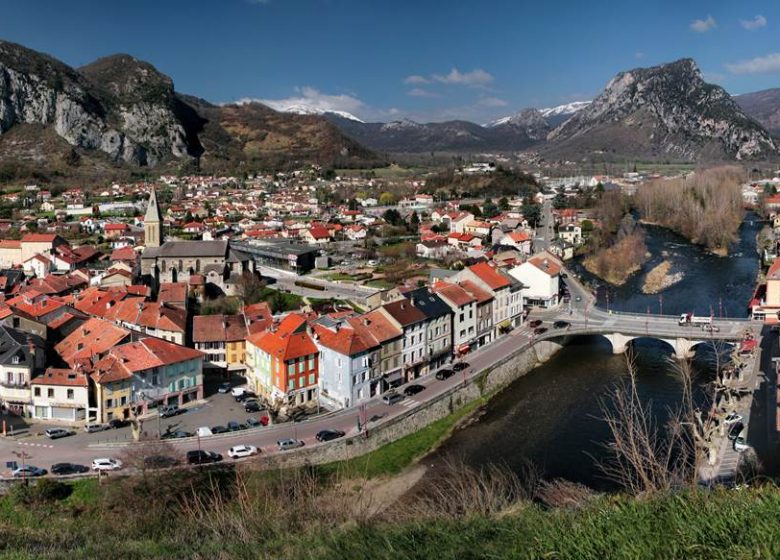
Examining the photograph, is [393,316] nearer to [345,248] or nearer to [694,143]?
[345,248]

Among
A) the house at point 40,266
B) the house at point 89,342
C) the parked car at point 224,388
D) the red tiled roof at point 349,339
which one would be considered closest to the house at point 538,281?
the red tiled roof at point 349,339

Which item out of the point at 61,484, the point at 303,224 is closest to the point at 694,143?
the point at 303,224

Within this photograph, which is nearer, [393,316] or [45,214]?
[393,316]

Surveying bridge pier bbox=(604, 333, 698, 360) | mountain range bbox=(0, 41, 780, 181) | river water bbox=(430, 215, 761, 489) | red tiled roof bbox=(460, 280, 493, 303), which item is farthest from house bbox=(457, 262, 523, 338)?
mountain range bbox=(0, 41, 780, 181)

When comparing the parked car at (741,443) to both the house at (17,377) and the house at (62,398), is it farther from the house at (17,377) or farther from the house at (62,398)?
the house at (17,377)

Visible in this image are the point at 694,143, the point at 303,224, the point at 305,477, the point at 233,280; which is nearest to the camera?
the point at 305,477

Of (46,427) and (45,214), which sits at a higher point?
(45,214)
